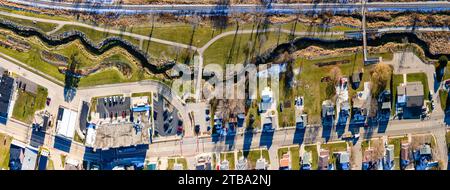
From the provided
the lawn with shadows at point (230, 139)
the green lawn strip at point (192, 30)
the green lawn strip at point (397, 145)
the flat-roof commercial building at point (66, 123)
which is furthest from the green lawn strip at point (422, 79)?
the flat-roof commercial building at point (66, 123)

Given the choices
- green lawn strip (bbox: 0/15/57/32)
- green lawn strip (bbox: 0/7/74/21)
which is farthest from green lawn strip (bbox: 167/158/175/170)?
green lawn strip (bbox: 0/15/57/32)

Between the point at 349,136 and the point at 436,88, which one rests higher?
the point at 436,88

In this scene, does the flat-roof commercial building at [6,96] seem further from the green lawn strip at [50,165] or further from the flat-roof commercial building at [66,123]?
the green lawn strip at [50,165]

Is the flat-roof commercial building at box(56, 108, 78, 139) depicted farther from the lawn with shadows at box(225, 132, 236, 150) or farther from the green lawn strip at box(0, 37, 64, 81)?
the lawn with shadows at box(225, 132, 236, 150)
